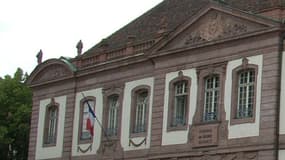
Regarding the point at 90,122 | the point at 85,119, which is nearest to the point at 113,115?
the point at 90,122

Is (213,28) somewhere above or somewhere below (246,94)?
above

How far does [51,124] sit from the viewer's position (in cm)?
4334

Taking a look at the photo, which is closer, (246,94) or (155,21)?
(246,94)

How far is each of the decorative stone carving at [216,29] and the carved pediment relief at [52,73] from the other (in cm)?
921

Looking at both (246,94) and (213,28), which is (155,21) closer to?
(213,28)

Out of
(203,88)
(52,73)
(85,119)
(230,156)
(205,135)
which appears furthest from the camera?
(52,73)

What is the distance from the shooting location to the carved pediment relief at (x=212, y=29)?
107ft

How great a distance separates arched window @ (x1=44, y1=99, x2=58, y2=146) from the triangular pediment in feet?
27.4

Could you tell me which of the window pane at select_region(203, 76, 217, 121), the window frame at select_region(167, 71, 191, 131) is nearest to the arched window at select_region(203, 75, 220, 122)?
the window pane at select_region(203, 76, 217, 121)

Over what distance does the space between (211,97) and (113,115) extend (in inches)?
255

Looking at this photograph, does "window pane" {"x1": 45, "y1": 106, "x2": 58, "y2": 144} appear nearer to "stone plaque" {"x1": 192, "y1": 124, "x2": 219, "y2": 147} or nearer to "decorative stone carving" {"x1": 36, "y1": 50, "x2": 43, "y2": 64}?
"decorative stone carving" {"x1": 36, "y1": 50, "x2": 43, "y2": 64}

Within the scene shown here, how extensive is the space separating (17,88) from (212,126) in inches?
870

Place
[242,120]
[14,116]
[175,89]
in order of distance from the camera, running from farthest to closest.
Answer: [14,116] → [175,89] → [242,120]

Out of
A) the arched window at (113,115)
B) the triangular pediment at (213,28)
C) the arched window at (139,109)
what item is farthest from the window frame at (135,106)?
the triangular pediment at (213,28)
